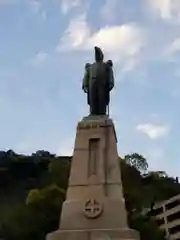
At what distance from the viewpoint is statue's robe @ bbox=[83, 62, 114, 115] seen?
48.5 feet

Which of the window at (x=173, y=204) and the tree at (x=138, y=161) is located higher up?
the tree at (x=138, y=161)

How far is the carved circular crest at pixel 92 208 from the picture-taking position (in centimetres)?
1326

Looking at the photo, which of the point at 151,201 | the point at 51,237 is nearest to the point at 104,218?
the point at 51,237

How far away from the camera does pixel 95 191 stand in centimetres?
1348

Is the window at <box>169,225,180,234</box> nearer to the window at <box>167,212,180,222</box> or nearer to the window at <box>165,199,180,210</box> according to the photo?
the window at <box>167,212,180,222</box>

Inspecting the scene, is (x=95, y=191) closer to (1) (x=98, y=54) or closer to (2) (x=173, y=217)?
(1) (x=98, y=54)

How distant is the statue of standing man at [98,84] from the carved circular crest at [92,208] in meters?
2.48

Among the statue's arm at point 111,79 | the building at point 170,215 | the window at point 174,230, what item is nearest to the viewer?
the statue's arm at point 111,79

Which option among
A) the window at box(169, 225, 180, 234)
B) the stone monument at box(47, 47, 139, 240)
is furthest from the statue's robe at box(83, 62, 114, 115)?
the window at box(169, 225, 180, 234)

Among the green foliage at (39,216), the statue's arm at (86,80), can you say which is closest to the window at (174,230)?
the green foliage at (39,216)

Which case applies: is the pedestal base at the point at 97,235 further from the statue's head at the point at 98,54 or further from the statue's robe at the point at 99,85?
the statue's head at the point at 98,54

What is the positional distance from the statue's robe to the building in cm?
3434

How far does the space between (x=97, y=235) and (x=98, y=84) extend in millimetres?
3999

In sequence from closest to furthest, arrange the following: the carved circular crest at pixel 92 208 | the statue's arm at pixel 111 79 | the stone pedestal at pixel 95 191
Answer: the stone pedestal at pixel 95 191 < the carved circular crest at pixel 92 208 < the statue's arm at pixel 111 79
